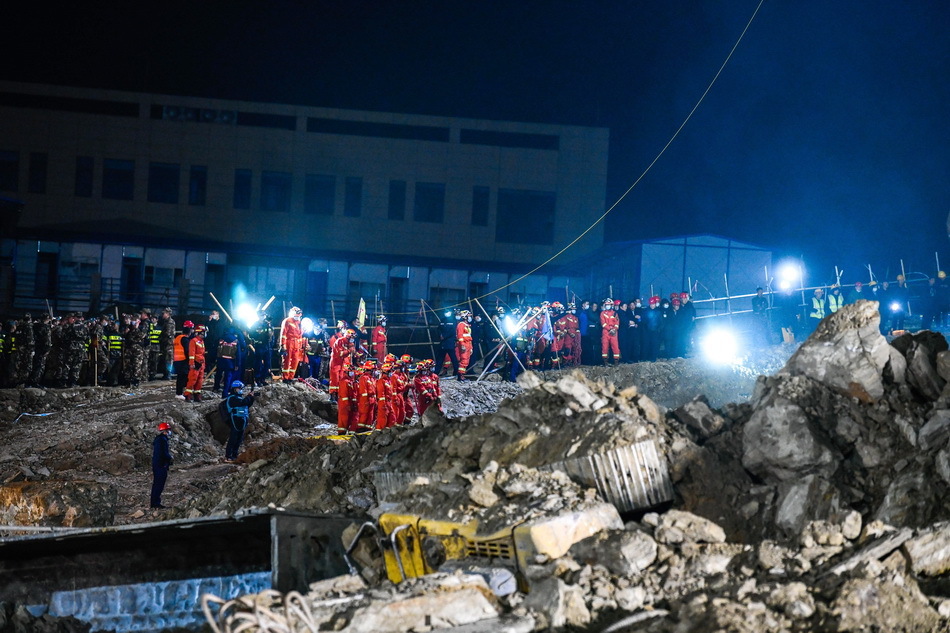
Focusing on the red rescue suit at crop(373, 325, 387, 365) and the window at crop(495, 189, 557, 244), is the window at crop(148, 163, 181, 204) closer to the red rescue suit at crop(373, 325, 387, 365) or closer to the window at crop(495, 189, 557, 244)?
the window at crop(495, 189, 557, 244)

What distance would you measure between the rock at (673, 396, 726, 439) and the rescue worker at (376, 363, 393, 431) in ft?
27.2

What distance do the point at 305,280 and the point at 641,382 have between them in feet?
57.3

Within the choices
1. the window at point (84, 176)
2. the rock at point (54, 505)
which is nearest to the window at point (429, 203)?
the window at point (84, 176)

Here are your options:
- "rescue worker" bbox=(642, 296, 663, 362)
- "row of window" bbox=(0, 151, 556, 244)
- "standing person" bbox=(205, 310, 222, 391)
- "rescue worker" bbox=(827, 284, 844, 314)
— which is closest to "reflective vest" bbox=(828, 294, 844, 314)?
"rescue worker" bbox=(827, 284, 844, 314)

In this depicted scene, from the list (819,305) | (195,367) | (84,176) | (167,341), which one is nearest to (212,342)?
(167,341)

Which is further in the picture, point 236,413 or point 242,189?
point 242,189

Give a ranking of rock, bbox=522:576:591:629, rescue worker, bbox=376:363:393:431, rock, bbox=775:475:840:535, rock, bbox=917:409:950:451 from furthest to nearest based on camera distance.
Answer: rescue worker, bbox=376:363:393:431
rock, bbox=917:409:950:451
rock, bbox=775:475:840:535
rock, bbox=522:576:591:629

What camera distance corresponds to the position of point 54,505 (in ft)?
39.9

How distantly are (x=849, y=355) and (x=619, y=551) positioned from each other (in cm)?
314

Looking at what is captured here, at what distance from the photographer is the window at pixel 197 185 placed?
37844 mm

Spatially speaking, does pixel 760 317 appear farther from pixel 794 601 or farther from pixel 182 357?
pixel 794 601

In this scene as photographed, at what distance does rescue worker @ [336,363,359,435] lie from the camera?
16.1m

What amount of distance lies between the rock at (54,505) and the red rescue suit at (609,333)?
11.4m

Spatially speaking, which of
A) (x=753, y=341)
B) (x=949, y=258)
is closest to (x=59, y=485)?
(x=753, y=341)
